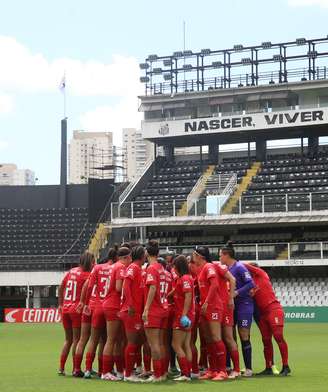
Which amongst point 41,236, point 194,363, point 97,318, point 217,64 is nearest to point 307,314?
point 41,236

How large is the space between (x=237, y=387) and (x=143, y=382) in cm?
163

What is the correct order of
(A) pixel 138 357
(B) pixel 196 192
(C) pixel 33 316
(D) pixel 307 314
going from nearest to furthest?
(A) pixel 138 357, (D) pixel 307 314, (C) pixel 33 316, (B) pixel 196 192

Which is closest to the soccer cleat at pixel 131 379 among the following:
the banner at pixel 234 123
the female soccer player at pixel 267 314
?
the female soccer player at pixel 267 314

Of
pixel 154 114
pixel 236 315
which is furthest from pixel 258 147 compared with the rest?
pixel 236 315

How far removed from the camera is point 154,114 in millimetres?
60719

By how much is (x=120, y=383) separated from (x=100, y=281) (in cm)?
169

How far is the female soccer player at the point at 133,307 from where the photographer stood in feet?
44.5

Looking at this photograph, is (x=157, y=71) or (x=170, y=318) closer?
(x=170, y=318)

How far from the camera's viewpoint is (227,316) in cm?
1415

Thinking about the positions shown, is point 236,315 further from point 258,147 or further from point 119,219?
point 258,147

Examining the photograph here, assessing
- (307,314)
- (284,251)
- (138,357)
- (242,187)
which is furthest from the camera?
(242,187)

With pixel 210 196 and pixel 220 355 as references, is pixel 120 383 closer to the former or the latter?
pixel 220 355

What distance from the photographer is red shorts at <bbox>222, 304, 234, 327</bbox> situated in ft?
46.3

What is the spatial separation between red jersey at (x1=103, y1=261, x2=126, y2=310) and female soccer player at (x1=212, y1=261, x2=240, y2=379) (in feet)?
4.88
